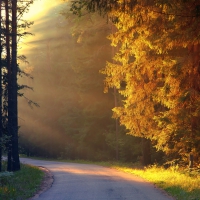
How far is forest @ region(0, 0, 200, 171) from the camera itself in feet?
46.7

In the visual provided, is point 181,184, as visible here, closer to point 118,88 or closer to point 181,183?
point 181,183

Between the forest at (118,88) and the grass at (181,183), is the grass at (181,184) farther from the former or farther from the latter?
the forest at (118,88)

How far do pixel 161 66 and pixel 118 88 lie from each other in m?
6.30

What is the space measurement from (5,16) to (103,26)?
12.2 m

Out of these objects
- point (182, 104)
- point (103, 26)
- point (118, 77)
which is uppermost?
point (103, 26)

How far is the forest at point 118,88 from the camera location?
14234 mm

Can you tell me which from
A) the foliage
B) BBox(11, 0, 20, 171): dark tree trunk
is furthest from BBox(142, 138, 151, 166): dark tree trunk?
BBox(11, 0, 20, 171): dark tree trunk

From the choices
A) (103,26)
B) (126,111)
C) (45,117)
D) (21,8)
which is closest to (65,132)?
(45,117)

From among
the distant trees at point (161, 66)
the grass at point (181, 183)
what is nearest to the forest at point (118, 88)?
the distant trees at point (161, 66)

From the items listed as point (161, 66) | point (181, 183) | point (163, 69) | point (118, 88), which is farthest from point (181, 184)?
point (118, 88)

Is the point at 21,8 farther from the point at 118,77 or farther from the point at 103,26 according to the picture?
the point at 103,26

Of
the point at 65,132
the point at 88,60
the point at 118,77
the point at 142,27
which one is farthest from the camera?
the point at 65,132

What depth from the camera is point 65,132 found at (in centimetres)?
4994

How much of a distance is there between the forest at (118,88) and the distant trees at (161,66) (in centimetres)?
4
